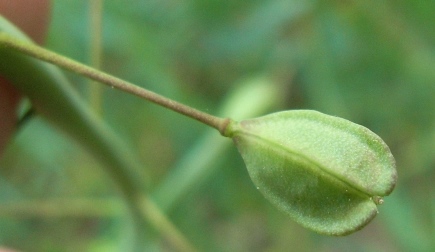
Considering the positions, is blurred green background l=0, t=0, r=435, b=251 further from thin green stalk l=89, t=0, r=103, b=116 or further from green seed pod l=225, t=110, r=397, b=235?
green seed pod l=225, t=110, r=397, b=235

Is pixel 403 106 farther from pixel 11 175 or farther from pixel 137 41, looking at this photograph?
pixel 11 175

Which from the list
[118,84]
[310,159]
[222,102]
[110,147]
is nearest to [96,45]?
[110,147]

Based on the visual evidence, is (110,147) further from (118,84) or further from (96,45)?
(118,84)

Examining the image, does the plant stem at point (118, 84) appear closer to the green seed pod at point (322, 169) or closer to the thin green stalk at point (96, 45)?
the green seed pod at point (322, 169)

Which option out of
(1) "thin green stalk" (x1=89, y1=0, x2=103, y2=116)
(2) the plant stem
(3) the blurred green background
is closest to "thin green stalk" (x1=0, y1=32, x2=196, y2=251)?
(2) the plant stem

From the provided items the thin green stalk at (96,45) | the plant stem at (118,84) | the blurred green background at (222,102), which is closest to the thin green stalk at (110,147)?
the plant stem at (118,84)

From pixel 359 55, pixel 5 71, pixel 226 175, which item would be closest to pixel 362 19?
pixel 359 55
